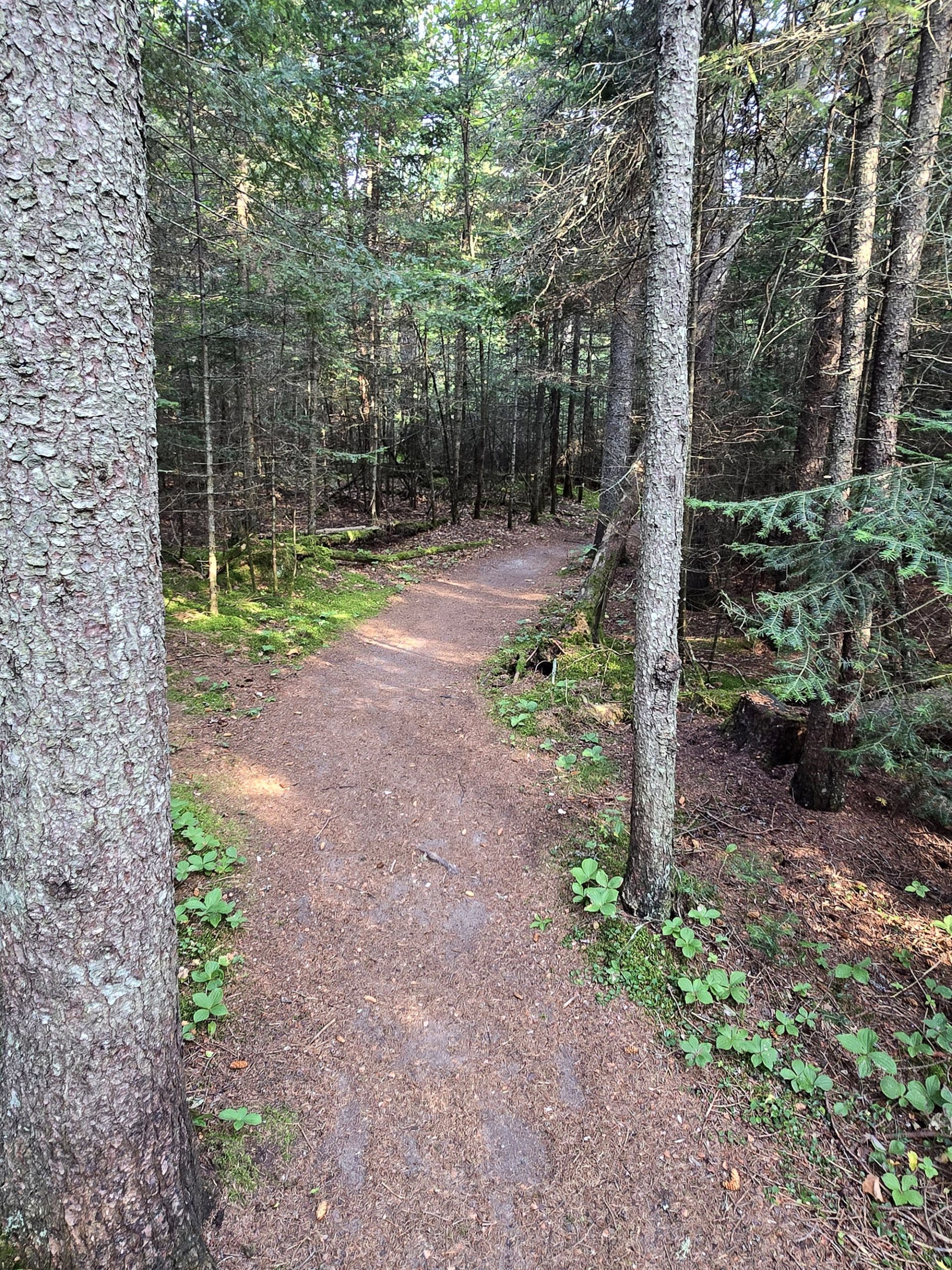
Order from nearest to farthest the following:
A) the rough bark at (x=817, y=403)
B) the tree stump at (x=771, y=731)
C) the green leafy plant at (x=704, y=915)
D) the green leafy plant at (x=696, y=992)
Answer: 1. the green leafy plant at (x=696, y=992)
2. the green leafy plant at (x=704, y=915)
3. the tree stump at (x=771, y=731)
4. the rough bark at (x=817, y=403)

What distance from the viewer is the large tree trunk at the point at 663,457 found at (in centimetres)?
356

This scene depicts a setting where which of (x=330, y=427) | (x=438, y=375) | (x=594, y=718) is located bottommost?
(x=594, y=718)

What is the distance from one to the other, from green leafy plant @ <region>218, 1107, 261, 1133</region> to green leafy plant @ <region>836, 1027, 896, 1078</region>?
323 cm

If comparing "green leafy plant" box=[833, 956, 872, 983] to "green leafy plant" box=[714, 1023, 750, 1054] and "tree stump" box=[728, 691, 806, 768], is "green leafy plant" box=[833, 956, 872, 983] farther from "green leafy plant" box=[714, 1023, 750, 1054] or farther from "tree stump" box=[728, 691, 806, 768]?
"tree stump" box=[728, 691, 806, 768]

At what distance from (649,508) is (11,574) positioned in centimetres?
332

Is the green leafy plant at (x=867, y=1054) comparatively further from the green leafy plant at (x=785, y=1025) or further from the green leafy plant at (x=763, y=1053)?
the green leafy plant at (x=763, y=1053)

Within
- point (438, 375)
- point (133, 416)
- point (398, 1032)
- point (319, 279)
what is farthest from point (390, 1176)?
point (438, 375)

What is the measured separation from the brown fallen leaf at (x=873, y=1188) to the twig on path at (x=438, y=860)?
2.92 m

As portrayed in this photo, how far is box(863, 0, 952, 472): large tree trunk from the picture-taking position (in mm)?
4219

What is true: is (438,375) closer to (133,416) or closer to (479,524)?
(479,524)

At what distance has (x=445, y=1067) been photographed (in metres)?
3.39

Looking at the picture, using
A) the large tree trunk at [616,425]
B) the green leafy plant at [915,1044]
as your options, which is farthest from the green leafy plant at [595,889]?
the large tree trunk at [616,425]

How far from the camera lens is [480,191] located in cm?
1683

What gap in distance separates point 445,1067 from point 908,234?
646 centimetres
